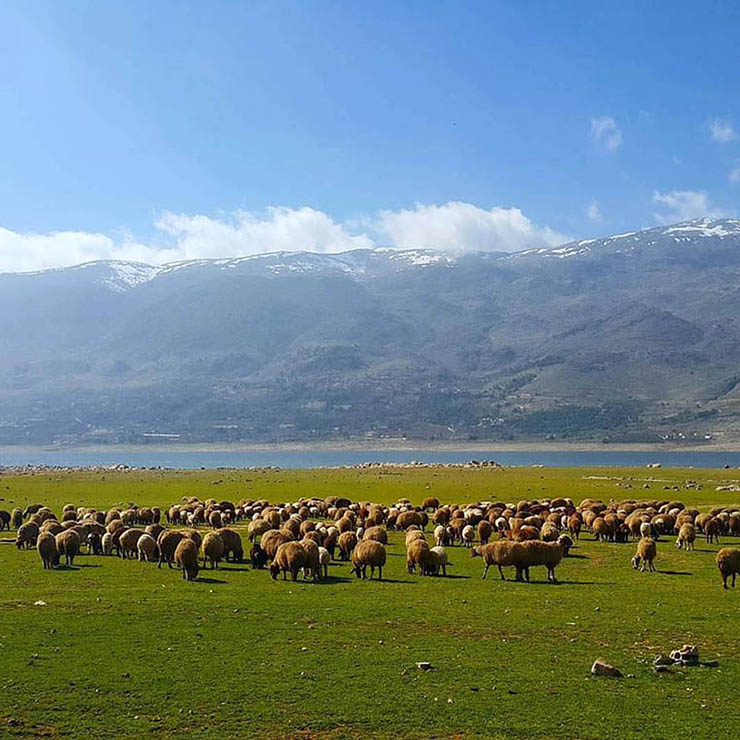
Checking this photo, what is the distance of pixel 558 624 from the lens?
66.1ft

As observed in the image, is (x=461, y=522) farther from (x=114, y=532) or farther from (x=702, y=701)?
(x=702, y=701)

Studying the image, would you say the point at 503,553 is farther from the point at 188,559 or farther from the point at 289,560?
the point at 188,559

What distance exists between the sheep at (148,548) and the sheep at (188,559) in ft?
14.0

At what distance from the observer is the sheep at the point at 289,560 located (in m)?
27.2

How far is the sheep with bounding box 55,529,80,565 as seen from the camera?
30562mm

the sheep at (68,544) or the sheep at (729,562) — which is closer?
the sheep at (729,562)

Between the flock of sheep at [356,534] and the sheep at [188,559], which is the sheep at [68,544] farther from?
the sheep at [188,559]

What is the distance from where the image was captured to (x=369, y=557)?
2784 cm

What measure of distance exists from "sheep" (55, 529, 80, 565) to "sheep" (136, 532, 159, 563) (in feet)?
7.92

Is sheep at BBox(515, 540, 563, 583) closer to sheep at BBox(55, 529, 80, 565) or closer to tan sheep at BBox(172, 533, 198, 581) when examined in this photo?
tan sheep at BBox(172, 533, 198, 581)

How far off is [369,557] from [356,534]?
7243 millimetres

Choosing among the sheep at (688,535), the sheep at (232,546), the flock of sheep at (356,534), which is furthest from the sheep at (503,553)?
the sheep at (688,535)

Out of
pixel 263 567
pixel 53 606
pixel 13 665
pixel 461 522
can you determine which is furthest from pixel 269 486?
pixel 13 665

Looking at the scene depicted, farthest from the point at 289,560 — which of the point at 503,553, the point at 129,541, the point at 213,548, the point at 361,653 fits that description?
the point at 361,653
